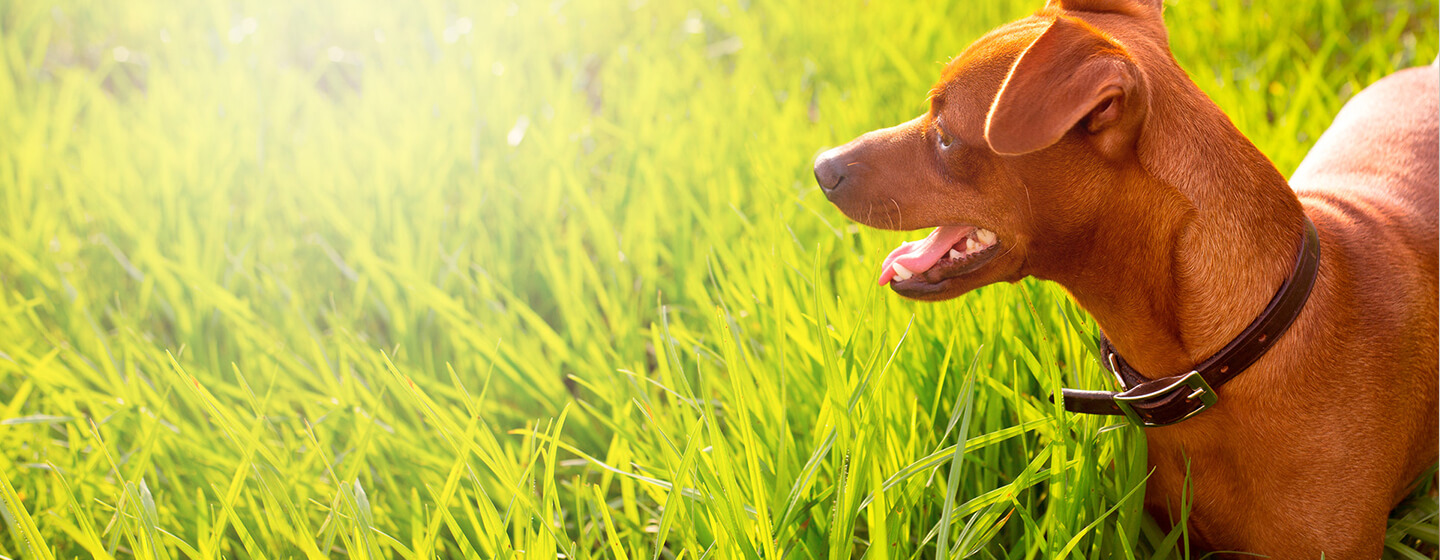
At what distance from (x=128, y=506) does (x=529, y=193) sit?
1.39 metres

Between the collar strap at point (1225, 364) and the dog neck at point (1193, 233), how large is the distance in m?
0.02

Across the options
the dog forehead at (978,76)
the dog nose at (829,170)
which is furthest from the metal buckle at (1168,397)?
the dog nose at (829,170)

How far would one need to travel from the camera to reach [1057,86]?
1.19 m

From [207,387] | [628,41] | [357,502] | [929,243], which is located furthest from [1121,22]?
[628,41]

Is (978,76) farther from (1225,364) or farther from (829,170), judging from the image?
(1225,364)

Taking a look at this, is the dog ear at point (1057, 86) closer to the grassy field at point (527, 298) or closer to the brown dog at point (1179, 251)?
the brown dog at point (1179, 251)

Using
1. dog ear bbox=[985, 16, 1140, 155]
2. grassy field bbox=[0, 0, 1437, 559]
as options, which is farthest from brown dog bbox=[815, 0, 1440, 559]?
grassy field bbox=[0, 0, 1437, 559]

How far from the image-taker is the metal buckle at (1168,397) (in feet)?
4.44

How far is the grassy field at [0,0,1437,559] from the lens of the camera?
4.84 feet

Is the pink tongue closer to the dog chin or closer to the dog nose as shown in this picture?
the dog chin

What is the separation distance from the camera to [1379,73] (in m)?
2.75

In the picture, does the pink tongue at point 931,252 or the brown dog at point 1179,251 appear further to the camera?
the pink tongue at point 931,252

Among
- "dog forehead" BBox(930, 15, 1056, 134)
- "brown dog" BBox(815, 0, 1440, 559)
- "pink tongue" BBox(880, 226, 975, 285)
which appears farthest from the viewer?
"pink tongue" BBox(880, 226, 975, 285)

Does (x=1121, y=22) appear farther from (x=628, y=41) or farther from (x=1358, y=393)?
(x=628, y=41)
